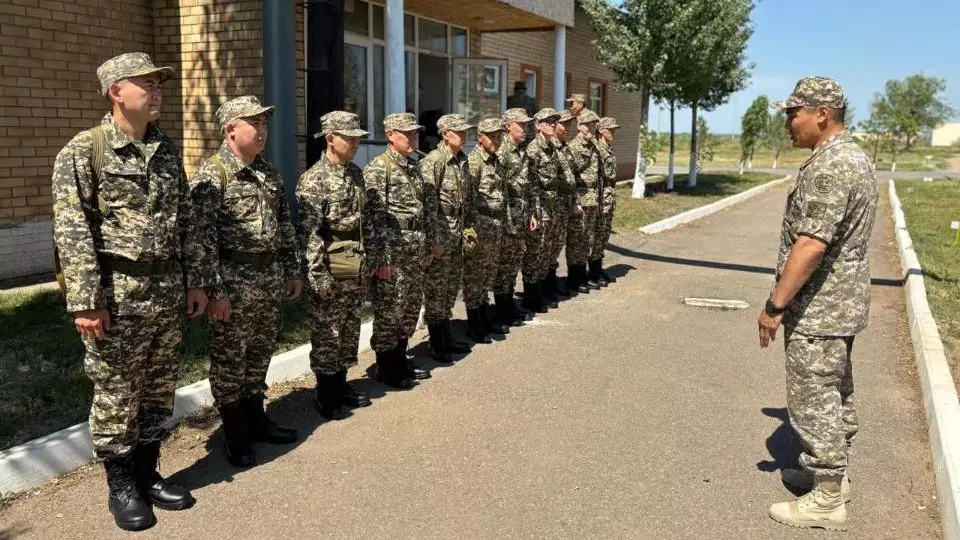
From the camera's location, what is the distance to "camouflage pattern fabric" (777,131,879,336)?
3.30m

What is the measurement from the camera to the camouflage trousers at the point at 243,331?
3812 millimetres

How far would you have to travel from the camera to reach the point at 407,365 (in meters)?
5.44

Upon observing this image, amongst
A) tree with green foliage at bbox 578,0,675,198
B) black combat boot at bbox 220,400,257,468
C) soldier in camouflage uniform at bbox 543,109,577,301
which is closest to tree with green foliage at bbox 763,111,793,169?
tree with green foliage at bbox 578,0,675,198

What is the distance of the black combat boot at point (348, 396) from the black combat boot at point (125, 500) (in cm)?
155

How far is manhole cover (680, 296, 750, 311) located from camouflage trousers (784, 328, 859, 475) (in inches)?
177

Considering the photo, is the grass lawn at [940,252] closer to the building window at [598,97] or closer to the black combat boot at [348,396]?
the black combat boot at [348,396]

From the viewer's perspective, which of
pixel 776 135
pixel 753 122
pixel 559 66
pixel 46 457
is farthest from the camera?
pixel 776 135

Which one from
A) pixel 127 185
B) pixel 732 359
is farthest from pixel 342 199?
pixel 732 359

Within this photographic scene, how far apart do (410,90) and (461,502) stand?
378 inches

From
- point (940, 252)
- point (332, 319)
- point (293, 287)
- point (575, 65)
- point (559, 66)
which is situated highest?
point (575, 65)

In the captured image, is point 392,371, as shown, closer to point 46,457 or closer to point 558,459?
point 558,459

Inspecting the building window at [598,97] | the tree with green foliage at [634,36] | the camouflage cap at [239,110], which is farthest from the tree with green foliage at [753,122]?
the camouflage cap at [239,110]

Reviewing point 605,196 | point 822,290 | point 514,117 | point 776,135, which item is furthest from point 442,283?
point 776,135

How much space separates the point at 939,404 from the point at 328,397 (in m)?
3.80
